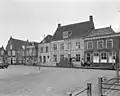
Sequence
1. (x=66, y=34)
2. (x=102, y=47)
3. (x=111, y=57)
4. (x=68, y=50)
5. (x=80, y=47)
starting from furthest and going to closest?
1. (x=66, y=34)
2. (x=68, y=50)
3. (x=80, y=47)
4. (x=102, y=47)
5. (x=111, y=57)

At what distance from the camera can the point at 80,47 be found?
94.0ft

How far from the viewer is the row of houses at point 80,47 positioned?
80.1 feet

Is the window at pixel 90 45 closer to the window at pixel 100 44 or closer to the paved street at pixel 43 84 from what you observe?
the window at pixel 100 44

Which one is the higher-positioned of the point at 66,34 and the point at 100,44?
the point at 66,34

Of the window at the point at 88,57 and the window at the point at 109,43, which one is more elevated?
the window at the point at 109,43

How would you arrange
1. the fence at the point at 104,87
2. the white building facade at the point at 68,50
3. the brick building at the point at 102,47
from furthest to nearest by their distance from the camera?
1. the white building facade at the point at 68,50
2. the brick building at the point at 102,47
3. the fence at the point at 104,87

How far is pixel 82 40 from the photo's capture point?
93.4 ft

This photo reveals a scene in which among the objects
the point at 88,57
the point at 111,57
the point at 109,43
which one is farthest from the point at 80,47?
the point at 111,57

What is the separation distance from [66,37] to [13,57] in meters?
25.6

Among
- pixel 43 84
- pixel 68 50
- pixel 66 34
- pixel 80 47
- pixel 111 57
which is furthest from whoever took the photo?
pixel 66 34

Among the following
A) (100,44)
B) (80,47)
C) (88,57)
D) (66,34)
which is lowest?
(88,57)

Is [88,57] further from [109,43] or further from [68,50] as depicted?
[68,50]

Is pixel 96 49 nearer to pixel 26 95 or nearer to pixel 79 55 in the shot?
pixel 79 55

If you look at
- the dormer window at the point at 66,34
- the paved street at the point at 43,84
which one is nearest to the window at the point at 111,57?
the dormer window at the point at 66,34
